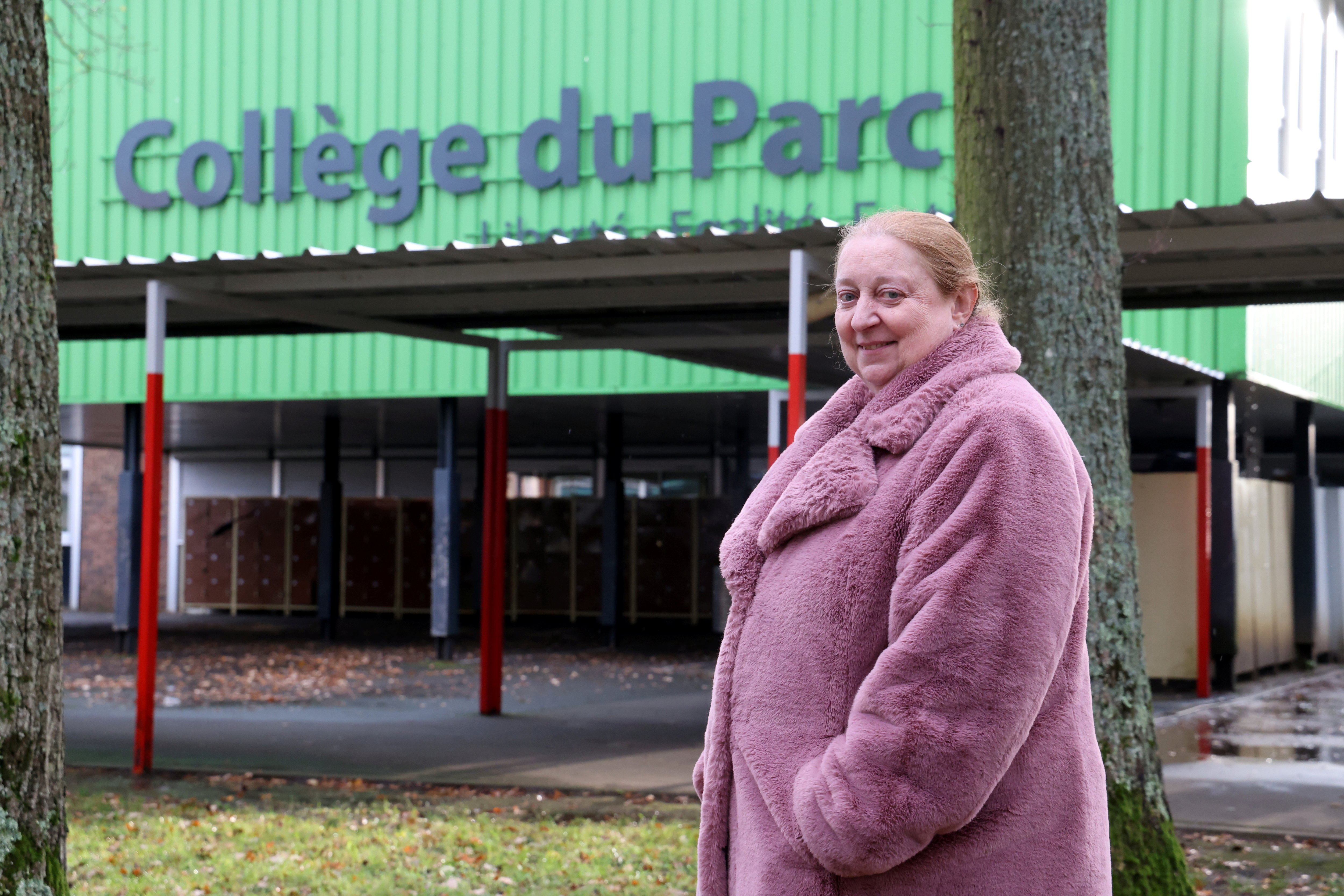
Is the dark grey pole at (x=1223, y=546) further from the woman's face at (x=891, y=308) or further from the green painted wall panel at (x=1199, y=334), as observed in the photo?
the woman's face at (x=891, y=308)

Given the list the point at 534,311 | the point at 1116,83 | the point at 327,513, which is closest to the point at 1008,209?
the point at 534,311

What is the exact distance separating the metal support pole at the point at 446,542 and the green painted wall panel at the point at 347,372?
0.62 m

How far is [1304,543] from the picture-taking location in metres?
17.3

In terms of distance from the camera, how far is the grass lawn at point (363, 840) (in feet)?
20.8

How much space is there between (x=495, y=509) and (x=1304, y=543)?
33.7 ft

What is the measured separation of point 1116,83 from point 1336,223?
7199 millimetres

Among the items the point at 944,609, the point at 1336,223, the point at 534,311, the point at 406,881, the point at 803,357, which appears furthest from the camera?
the point at 534,311

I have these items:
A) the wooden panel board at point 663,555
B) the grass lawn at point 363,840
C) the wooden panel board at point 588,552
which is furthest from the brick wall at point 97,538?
the grass lawn at point 363,840

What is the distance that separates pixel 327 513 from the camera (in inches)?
806

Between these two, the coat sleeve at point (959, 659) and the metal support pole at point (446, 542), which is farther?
the metal support pole at point (446, 542)

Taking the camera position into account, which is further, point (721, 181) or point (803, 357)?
point (721, 181)

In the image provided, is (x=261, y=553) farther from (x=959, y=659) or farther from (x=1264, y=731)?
(x=959, y=659)

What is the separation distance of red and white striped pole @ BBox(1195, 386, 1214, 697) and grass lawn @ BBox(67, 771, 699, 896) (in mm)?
7413

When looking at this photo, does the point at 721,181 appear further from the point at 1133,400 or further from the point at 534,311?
the point at 534,311
